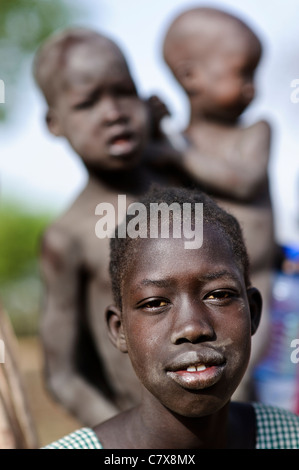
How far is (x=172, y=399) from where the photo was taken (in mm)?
1304

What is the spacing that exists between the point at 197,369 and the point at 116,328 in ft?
0.93

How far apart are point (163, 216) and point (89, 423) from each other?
952mm

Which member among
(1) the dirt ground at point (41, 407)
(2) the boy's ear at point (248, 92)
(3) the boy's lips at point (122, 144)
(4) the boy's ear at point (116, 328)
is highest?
(2) the boy's ear at point (248, 92)

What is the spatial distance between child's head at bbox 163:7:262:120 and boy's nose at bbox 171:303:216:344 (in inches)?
49.8

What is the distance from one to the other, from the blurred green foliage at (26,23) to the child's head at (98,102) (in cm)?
636

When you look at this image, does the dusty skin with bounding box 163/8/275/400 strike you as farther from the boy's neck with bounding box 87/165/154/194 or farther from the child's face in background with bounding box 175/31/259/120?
the boy's neck with bounding box 87/165/154/194

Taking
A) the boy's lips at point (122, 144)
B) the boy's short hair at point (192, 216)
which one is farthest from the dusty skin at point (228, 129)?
the boy's short hair at point (192, 216)

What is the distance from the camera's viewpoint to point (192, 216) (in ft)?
4.51

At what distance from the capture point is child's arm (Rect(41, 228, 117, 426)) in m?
2.10

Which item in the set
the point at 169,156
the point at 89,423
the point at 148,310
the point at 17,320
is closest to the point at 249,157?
the point at 169,156

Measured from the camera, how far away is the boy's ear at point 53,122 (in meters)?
2.21

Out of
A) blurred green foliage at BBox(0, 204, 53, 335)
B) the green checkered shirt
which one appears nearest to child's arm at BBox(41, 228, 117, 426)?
the green checkered shirt

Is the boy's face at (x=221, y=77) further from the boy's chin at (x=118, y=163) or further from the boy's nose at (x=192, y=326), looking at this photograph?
the boy's nose at (x=192, y=326)
